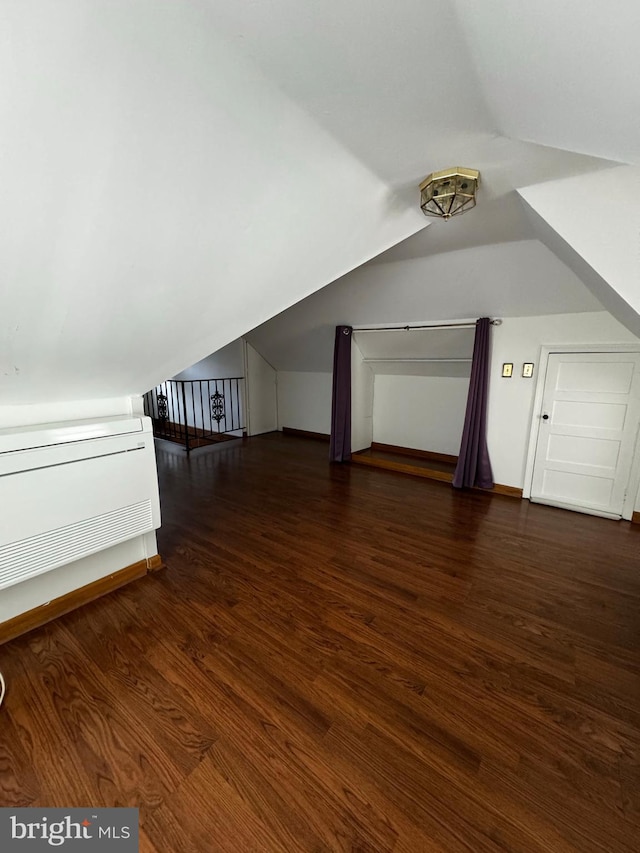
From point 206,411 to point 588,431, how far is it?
5.73 metres

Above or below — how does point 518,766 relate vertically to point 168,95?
below

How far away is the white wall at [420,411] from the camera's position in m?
4.56

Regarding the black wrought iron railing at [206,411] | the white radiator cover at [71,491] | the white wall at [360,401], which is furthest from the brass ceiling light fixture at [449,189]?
the black wrought iron railing at [206,411]

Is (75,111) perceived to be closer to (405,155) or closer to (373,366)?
(405,155)

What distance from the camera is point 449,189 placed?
5.50ft

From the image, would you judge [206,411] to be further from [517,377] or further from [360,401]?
[517,377]

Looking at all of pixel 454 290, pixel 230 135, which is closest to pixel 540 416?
pixel 454 290

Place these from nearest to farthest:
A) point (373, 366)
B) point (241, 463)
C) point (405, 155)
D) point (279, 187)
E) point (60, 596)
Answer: point (279, 187) < point (405, 155) < point (60, 596) < point (241, 463) < point (373, 366)

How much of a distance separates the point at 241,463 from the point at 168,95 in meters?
3.93

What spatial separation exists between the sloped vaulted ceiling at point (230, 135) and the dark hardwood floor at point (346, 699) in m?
1.40

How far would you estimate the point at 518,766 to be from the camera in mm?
1205

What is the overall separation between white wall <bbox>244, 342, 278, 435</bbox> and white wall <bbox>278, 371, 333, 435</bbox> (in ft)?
0.43

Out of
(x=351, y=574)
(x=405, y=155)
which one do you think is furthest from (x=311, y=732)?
(x=405, y=155)

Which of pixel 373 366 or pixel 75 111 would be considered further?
pixel 373 366
